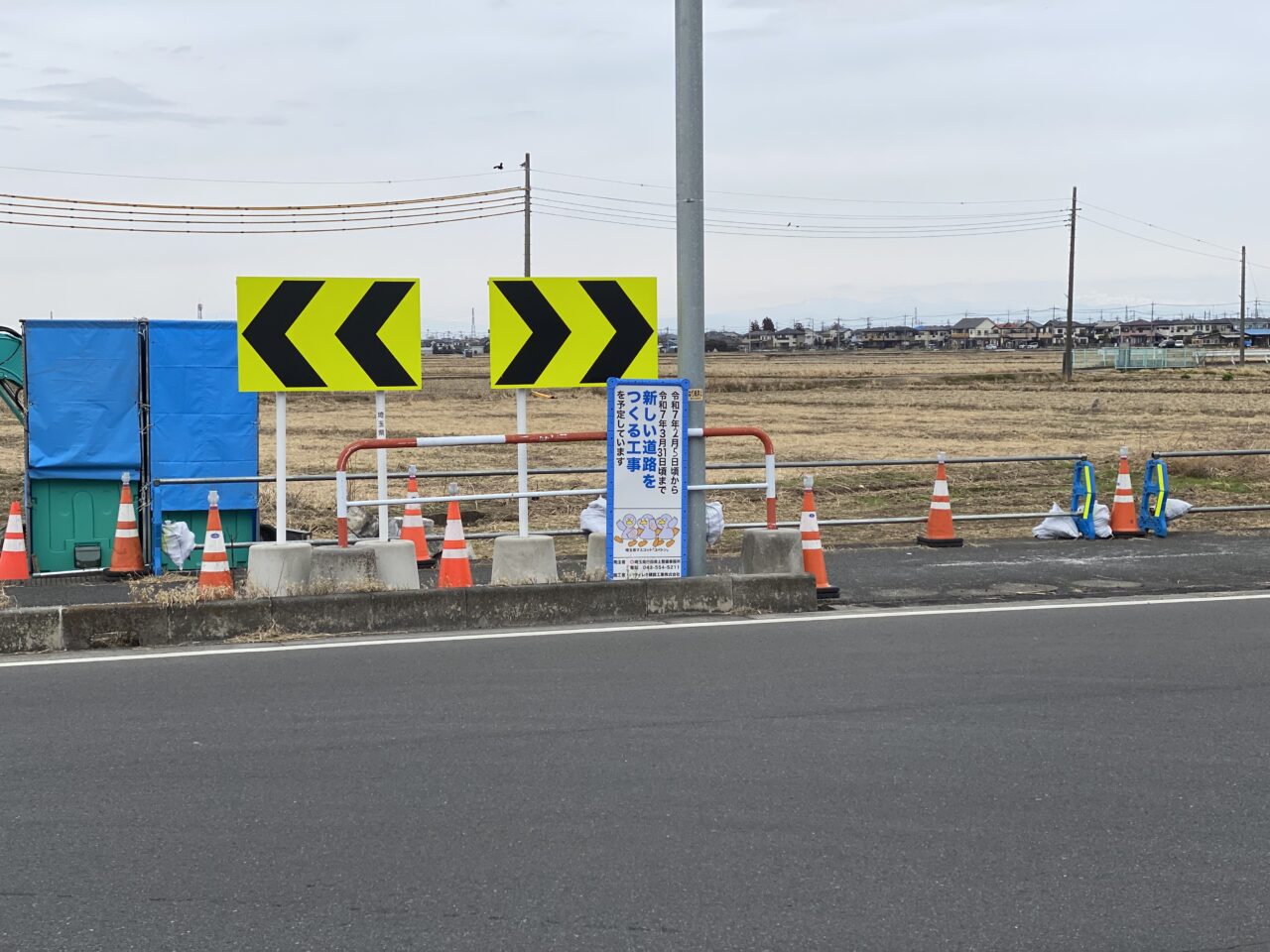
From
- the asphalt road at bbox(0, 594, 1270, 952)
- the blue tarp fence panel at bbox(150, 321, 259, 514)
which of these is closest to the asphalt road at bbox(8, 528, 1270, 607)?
the blue tarp fence panel at bbox(150, 321, 259, 514)

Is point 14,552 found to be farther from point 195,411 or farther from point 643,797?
point 643,797

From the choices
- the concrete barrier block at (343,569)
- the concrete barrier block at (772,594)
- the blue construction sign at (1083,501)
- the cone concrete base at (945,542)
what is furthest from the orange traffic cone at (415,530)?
the blue construction sign at (1083,501)

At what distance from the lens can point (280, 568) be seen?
418 inches

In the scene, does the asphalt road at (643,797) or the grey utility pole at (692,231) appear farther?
the grey utility pole at (692,231)

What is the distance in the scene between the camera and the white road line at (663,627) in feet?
30.5

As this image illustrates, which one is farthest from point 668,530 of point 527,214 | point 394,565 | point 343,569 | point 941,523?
point 527,214

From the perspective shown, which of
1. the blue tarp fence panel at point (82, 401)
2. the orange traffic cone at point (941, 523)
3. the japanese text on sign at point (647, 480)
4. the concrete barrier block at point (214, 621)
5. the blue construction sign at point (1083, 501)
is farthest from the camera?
the blue construction sign at point (1083, 501)

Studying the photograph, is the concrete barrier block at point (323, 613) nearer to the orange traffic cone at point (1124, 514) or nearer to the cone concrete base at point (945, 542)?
the cone concrete base at point (945, 542)

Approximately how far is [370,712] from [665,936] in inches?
129

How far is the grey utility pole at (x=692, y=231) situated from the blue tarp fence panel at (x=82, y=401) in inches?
215

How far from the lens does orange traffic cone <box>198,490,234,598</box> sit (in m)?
10.2

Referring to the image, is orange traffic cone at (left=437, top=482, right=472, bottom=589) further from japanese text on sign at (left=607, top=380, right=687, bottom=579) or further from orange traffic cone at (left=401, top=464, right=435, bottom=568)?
orange traffic cone at (left=401, top=464, right=435, bottom=568)

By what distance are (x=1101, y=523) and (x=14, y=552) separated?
10.8m

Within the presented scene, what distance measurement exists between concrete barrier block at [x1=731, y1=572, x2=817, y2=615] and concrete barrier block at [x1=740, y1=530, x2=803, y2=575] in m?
0.34
